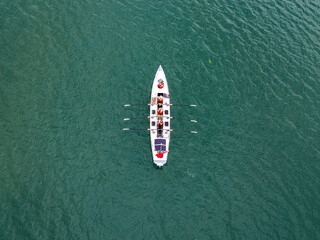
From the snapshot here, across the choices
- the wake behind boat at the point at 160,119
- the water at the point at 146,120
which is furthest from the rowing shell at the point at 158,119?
the water at the point at 146,120

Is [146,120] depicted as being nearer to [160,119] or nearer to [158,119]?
[158,119]

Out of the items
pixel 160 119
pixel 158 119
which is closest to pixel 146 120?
pixel 158 119

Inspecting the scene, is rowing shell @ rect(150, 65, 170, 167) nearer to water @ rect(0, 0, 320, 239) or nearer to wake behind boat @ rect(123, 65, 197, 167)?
wake behind boat @ rect(123, 65, 197, 167)

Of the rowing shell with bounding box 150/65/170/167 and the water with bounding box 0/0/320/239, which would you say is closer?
the water with bounding box 0/0/320/239

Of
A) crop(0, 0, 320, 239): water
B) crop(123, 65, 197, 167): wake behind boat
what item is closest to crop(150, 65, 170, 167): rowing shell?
crop(123, 65, 197, 167): wake behind boat

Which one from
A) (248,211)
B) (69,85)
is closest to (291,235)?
(248,211)

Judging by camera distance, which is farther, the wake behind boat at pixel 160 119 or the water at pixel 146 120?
the wake behind boat at pixel 160 119

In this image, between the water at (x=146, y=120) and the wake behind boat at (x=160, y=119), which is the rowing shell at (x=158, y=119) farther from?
the water at (x=146, y=120)
